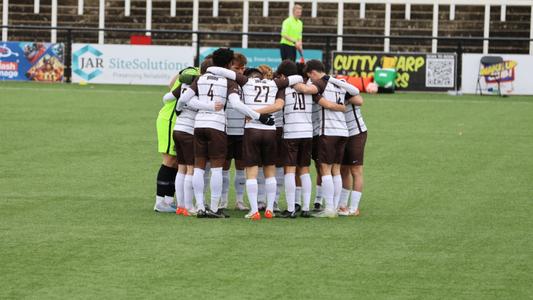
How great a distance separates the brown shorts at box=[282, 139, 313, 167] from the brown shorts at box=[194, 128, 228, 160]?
69 cm

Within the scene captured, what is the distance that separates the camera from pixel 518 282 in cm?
995

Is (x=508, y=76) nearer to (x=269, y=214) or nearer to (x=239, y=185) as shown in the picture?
(x=239, y=185)

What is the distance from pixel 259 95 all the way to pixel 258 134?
42 cm

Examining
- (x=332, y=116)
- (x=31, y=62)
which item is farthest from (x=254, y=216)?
(x=31, y=62)

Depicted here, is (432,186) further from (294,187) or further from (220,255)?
(220,255)

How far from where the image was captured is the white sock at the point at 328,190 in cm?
1350

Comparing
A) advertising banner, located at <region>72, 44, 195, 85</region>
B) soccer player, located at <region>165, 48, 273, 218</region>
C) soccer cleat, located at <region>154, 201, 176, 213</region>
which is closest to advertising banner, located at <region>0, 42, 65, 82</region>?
advertising banner, located at <region>72, 44, 195, 85</region>

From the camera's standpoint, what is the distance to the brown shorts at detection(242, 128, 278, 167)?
13.1 metres

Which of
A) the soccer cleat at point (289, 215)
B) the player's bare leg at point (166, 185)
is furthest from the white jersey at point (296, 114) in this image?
the player's bare leg at point (166, 185)

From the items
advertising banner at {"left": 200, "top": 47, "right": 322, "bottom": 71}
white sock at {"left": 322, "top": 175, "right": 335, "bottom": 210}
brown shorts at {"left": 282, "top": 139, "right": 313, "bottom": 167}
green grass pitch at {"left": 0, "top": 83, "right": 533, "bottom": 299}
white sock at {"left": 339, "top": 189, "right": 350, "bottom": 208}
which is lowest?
green grass pitch at {"left": 0, "top": 83, "right": 533, "bottom": 299}

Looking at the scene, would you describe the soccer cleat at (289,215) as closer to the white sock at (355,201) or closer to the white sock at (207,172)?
the white sock at (355,201)

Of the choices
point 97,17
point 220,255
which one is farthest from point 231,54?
point 97,17

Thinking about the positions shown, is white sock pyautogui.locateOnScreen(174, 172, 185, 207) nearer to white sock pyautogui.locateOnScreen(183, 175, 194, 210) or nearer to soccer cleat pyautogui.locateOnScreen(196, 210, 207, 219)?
white sock pyautogui.locateOnScreen(183, 175, 194, 210)

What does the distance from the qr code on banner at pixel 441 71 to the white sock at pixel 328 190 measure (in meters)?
21.2
